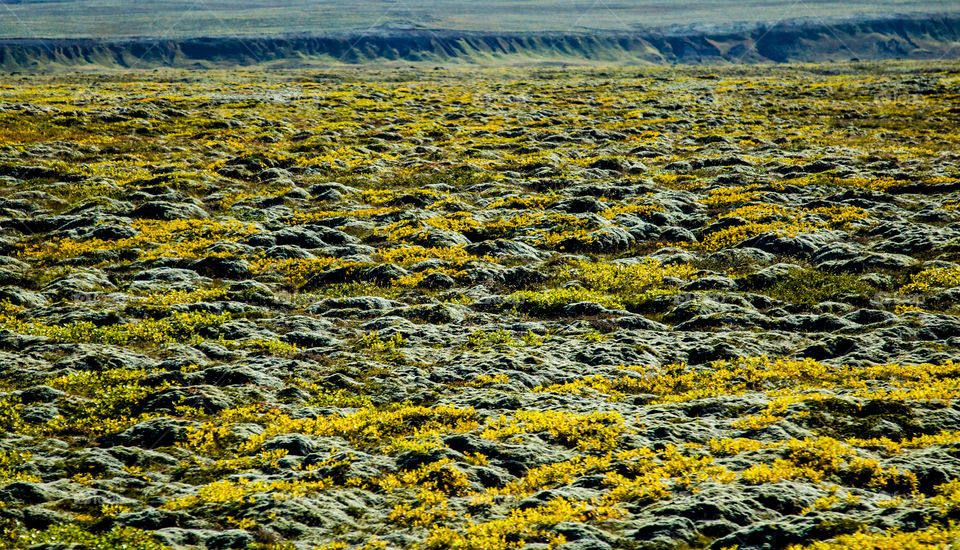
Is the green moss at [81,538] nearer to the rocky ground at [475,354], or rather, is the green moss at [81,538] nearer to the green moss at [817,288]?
the rocky ground at [475,354]

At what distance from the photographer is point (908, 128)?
6775 centimetres

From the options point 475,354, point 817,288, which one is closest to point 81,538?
point 475,354

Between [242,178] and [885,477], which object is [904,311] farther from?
[242,178]

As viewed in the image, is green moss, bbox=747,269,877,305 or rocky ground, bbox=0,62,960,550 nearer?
rocky ground, bbox=0,62,960,550

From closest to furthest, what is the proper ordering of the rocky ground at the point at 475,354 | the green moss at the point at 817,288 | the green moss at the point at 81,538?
1. the green moss at the point at 81,538
2. the rocky ground at the point at 475,354
3. the green moss at the point at 817,288

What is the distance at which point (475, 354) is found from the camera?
21.5 metres

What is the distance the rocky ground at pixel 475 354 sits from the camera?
13000 mm

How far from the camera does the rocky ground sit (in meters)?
13.0

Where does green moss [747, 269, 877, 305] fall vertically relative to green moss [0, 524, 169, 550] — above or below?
above

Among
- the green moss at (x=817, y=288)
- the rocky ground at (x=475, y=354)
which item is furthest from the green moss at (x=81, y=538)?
the green moss at (x=817, y=288)

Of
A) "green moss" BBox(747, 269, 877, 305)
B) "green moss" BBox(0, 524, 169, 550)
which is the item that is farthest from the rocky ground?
"green moss" BBox(747, 269, 877, 305)

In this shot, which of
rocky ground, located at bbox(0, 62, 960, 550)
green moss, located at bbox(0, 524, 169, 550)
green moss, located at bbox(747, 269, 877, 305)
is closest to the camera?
green moss, located at bbox(0, 524, 169, 550)

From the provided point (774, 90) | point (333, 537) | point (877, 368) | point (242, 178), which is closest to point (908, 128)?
point (774, 90)

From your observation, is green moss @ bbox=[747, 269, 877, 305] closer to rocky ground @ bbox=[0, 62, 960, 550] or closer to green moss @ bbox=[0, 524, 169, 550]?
rocky ground @ bbox=[0, 62, 960, 550]
